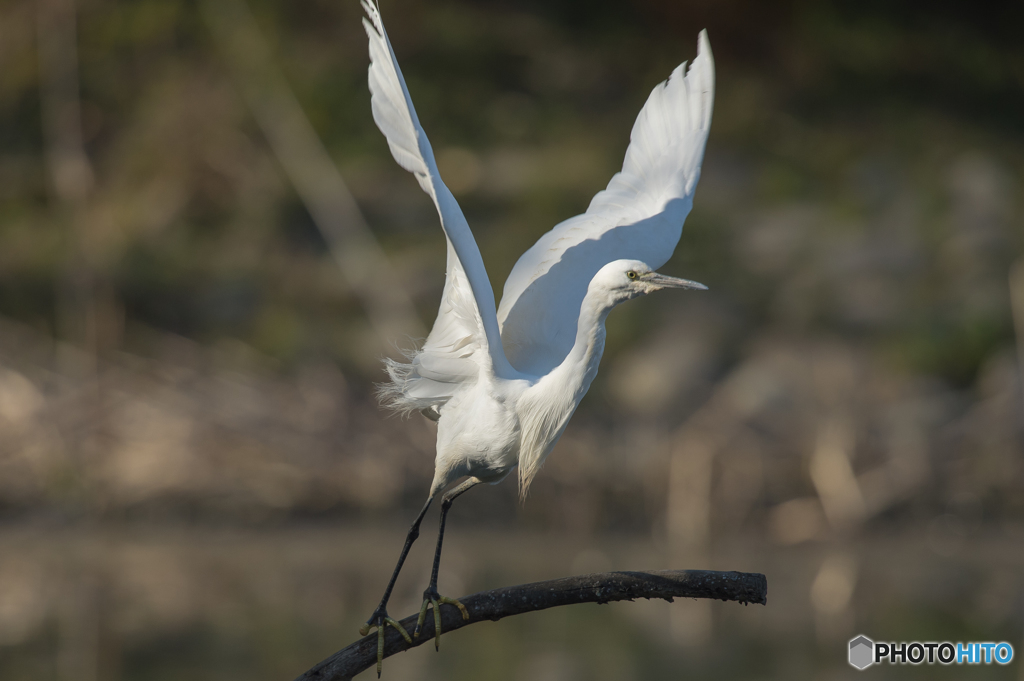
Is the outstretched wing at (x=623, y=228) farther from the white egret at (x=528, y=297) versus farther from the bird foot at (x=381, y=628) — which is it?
the bird foot at (x=381, y=628)

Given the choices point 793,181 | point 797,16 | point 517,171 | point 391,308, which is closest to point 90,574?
point 391,308

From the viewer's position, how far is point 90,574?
24.6 ft

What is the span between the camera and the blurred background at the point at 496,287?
7266mm

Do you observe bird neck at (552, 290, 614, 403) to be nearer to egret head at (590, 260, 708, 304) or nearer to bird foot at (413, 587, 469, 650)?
egret head at (590, 260, 708, 304)

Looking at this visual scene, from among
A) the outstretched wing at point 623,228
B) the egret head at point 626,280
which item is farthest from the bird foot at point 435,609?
the egret head at point 626,280

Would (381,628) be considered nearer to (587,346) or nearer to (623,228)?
(587,346)

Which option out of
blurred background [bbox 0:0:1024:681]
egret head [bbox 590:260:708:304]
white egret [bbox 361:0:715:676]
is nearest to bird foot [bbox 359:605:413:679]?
white egret [bbox 361:0:715:676]

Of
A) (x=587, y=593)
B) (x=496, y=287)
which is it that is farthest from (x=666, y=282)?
(x=496, y=287)

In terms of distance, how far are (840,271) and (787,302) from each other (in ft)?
2.27

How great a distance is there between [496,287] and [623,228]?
7.49 metres

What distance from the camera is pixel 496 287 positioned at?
11125mm

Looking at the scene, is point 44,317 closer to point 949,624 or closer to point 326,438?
point 326,438

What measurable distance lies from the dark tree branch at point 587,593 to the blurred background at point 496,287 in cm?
333

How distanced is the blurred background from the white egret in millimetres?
3210
